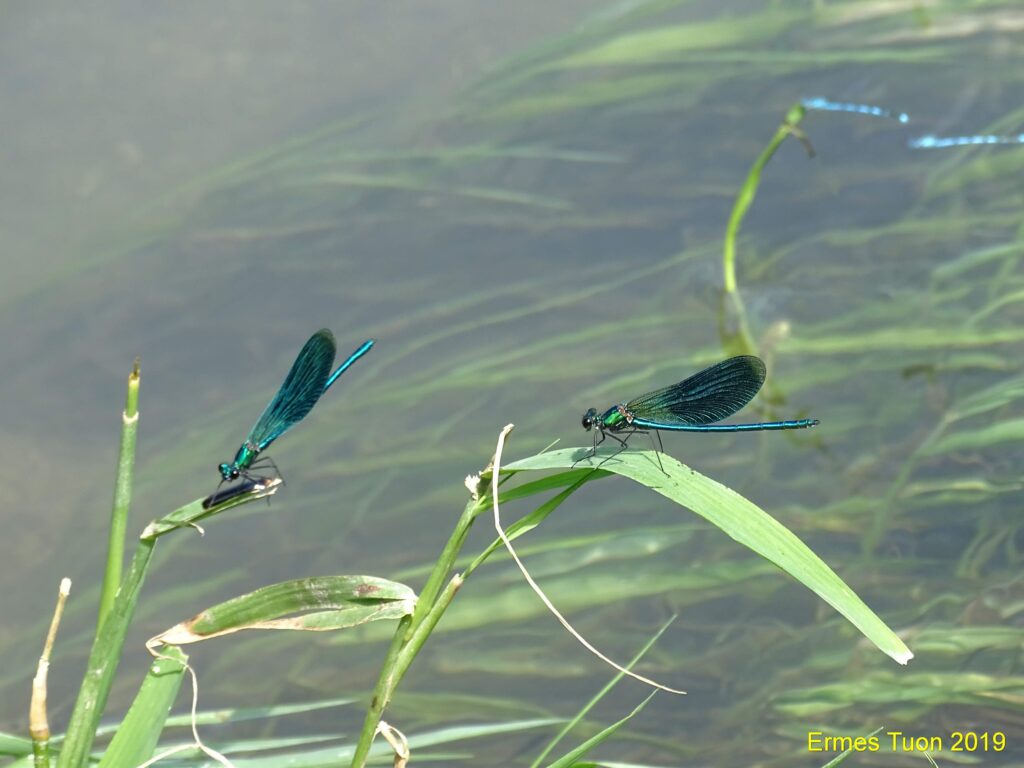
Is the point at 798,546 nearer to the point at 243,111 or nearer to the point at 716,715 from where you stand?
the point at 716,715

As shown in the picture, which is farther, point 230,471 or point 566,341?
point 566,341

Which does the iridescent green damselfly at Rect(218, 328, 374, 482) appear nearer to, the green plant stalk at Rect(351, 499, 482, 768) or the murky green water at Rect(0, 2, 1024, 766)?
the green plant stalk at Rect(351, 499, 482, 768)

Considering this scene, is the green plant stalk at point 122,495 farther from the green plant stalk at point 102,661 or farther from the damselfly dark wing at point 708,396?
the damselfly dark wing at point 708,396

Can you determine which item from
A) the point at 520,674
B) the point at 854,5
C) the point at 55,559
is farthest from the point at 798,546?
the point at 854,5

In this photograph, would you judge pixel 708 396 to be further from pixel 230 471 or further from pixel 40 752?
pixel 40 752

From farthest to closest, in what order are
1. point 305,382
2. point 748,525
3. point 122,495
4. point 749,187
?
point 749,187 < point 305,382 < point 122,495 < point 748,525

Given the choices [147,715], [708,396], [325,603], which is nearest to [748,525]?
[325,603]
